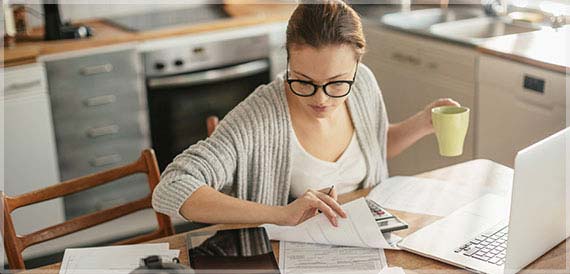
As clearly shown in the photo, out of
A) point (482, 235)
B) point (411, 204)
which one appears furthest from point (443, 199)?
point (482, 235)

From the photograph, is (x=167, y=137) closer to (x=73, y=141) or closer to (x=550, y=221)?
(x=73, y=141)

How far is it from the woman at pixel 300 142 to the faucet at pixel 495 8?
138 cm

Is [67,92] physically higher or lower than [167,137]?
higher

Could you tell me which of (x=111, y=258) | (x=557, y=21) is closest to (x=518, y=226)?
(x=111, y=258)

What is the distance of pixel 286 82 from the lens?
180 cm

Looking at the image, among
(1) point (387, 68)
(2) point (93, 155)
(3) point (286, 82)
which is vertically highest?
(3) point (286, 82)

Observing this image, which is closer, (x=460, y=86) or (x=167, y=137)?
(x=460, y=86)

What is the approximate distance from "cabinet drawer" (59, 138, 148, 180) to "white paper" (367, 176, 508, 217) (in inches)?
62.7

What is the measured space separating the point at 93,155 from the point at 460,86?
1454mm

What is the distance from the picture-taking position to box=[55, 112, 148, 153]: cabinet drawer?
3.07 metres

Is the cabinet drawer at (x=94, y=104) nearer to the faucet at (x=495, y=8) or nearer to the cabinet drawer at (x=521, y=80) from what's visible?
the cabinet drawer at (x=521, y=80)

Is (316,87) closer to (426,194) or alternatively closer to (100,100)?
(426,194)

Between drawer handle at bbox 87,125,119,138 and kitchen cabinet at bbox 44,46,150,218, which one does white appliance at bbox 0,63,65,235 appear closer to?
kitchen cabinet at bbox 44,46,150,218

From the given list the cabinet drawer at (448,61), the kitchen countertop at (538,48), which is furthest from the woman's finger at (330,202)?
the cabinet drawer at (448,61)
